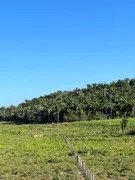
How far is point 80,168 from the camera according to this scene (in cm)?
2856

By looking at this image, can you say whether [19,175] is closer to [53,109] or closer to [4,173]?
[4,173]

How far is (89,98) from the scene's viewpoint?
154000 mm

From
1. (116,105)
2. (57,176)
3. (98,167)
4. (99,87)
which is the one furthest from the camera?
(99,87)

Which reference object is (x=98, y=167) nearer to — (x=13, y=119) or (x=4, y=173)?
(x=4, y=173)

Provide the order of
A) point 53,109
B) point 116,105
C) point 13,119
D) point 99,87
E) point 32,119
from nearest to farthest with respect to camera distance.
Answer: point 116,105 < point 53,109 < point 32,119 < point 13,119 < point 99,87

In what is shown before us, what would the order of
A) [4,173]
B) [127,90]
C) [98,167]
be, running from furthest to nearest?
[127,90] < [98,167] < [4,173]

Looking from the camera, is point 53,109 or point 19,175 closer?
point 19,175

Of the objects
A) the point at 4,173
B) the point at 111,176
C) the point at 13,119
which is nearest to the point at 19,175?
the point at 4,173

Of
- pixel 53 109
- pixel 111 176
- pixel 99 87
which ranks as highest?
pixel 99 87

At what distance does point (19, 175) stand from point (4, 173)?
4.79ft

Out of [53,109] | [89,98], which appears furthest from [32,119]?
[89,98]

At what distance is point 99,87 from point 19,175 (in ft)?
553

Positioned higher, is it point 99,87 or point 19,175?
point 99,87

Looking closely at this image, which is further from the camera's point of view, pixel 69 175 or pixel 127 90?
pixel 127 90
